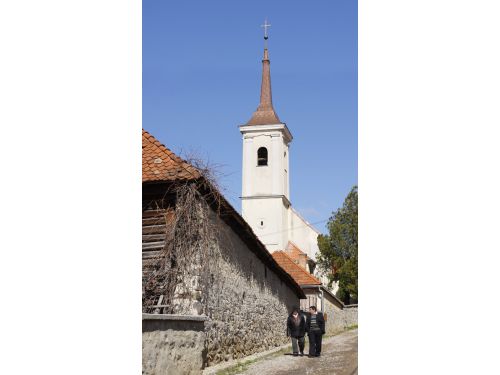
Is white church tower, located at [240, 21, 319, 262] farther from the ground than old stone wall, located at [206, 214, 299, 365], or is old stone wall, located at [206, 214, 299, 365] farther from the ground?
white church tower, located at [240, 21, 319, 262]

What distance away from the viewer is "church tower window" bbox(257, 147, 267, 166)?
40987mm

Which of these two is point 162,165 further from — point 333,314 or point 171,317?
point 333,314

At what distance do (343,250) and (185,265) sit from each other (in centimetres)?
2634

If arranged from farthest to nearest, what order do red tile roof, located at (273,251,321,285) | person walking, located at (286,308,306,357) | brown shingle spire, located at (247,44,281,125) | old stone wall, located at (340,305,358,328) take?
brown shingle spire, located at (247,44,281,125)
old stone wall, located at (340,305,358,328)
red tile roof, located at (273,251,321,285)
person walking, located at (286,308,306,357)

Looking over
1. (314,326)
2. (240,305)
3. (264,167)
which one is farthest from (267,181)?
(314,326)

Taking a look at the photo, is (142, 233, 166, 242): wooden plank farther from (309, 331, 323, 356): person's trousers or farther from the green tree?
the green tree

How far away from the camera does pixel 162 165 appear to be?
32.6 ft

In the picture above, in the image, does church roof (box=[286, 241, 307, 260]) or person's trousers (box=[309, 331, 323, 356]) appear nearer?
person's trousers (box=[309, 331, 323, 356])

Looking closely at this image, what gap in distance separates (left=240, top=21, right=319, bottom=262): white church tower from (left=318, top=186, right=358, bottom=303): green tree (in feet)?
13.3

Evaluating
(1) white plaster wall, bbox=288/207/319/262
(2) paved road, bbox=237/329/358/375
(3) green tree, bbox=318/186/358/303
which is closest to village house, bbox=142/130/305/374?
(2) paved road, bbox=237/329/358/375

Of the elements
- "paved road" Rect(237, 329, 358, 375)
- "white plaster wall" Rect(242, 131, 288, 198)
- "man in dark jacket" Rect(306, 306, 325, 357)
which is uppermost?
"white plaster wall" Rect(242, 131, 288, 198)
